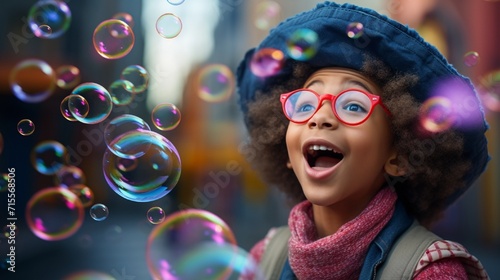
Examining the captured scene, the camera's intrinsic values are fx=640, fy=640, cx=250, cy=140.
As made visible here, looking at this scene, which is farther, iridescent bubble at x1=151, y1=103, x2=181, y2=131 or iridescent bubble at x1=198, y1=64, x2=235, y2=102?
iridescent bubble at x1=198, y1=64, x2=235, y2=102

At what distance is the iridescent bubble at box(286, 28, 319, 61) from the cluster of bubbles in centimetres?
69

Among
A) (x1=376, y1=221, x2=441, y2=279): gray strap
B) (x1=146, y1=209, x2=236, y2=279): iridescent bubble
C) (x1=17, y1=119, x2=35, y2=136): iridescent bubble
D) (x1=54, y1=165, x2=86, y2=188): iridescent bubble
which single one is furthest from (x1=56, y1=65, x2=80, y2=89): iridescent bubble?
(x1=376, y1=221, x2=441, y2=279): gray strap

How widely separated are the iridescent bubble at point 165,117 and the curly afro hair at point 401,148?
36cm

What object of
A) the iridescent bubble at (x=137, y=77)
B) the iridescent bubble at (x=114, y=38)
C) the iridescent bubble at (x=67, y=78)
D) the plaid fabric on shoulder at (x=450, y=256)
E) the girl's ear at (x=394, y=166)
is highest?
the iridescent bubble at (x=114, y=38)

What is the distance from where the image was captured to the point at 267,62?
2.47 metres

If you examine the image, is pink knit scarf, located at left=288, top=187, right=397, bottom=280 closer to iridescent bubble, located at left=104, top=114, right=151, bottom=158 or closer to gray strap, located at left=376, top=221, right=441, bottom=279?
gray strap, located at left=376, top=221, right=441, bottom=279

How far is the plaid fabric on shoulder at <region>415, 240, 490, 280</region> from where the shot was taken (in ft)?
6.49

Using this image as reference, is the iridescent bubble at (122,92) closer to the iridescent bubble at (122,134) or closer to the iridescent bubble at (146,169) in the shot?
the iridescent bubble at (122,134)

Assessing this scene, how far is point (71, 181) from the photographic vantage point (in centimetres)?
310

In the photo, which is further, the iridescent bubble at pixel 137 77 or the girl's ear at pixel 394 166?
the iridescent bubble at pixel 137 77

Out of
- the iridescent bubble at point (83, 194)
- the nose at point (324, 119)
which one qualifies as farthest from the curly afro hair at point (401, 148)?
the iridescent bubble at point (83, 194)

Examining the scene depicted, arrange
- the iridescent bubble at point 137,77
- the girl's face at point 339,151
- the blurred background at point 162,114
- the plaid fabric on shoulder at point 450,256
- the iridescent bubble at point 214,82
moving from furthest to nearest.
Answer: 1. the iridescent bubble at point 214,82
2. the blurred background at point 162,114
3. the iridescent bubble at point 137,77
4. the girl's face at point 339,151
5. the plaid fabric on shoulder at point 450,256

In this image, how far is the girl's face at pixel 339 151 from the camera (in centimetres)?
209

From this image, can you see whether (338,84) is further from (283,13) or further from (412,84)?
(283,13)
